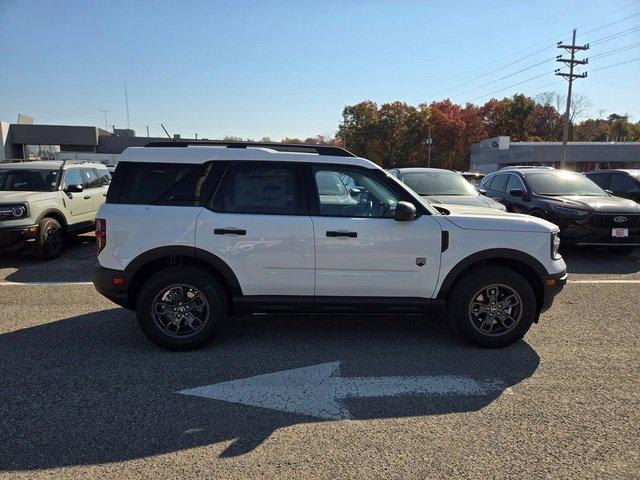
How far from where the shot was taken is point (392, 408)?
345 cm

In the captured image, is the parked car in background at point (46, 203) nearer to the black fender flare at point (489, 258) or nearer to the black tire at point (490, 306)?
the black fender flare at point (489, 258)

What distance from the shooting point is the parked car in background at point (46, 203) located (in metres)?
8.14

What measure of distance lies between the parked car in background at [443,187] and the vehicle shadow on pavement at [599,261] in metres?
1.67

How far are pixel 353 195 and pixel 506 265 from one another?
5.49 feet

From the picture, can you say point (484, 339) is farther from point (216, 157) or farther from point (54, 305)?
point (54, 305)

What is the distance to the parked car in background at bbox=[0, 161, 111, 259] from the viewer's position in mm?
8141

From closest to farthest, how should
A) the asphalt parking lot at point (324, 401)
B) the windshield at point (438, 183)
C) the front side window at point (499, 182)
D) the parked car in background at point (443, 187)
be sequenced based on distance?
1. the asphalt parking lot at point (324, 401)
2. the parked car in background at point (443, 187)
3. the windshield at point (438, 183)
4. the front side window at point (499, 182)

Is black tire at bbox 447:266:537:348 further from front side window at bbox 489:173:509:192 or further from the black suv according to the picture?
front side window at bbox 489:173:509:192

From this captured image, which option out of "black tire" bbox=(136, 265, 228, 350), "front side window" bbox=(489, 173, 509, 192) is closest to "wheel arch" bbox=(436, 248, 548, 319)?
"black tire" bbox=(136, 265, 228, 350)

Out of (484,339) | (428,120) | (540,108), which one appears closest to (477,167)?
(428,120)

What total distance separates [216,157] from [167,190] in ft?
1.82

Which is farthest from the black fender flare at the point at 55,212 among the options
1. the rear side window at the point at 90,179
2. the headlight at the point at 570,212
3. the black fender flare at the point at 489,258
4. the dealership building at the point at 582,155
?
the dealership building at the point at 582,155

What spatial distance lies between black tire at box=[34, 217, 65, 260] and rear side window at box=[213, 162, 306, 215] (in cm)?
573

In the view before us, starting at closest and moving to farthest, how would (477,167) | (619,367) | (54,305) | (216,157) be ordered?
(619,367)
(216,157)
(54,305)
(477,167)
